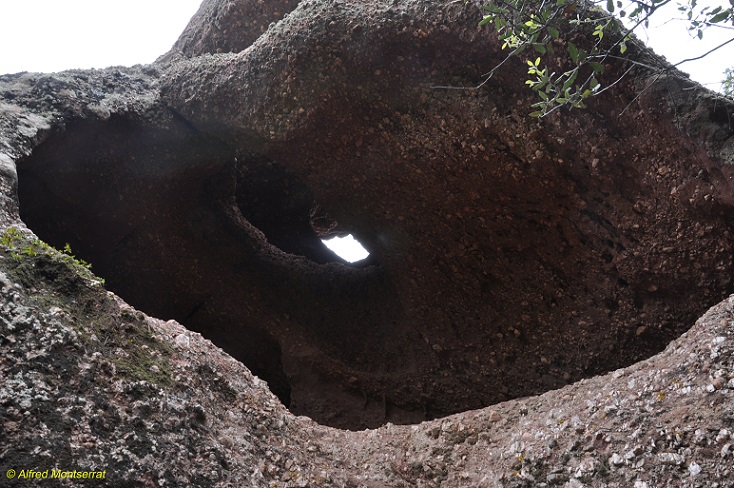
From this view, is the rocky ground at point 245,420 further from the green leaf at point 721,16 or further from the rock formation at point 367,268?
the green leaf at point 721,16

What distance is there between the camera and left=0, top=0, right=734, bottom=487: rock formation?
2.47 metres

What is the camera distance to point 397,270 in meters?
5.02

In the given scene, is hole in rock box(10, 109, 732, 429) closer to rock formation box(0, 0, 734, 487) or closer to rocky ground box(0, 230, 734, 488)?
rock formation box(0, 0, 734, 487)

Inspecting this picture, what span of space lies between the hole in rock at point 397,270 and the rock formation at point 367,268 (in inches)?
0.7

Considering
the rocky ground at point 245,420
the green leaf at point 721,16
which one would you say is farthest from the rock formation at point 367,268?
the green leaf at point 721,16

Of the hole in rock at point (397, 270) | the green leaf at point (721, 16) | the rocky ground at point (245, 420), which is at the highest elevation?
the green leaf at point (721, 16)

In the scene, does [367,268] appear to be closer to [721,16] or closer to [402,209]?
[402,209]

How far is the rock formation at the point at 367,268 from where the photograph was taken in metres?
2.47

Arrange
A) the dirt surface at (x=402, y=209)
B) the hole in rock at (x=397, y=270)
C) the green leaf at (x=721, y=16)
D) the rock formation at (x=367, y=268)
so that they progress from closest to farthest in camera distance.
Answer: the green leaf at (x=721, y=16) → the rock formation at (x=367, y=268) → the dirt surface at (x=402, y=209) → the hole in rock at (x=397, y=270)

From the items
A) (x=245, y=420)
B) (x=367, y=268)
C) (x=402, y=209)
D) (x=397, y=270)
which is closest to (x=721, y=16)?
(x=245, y=420)

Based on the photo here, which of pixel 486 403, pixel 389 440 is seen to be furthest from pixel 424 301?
pixel 389 440

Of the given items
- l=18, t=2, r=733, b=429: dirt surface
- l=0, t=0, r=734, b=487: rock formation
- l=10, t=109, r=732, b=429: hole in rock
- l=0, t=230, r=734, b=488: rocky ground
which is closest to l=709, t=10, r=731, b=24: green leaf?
l=0, t=0, r=734, b=487: rock formation

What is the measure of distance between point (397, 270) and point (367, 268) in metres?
0.64

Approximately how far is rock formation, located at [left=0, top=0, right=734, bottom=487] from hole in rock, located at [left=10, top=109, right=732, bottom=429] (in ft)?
0.06
